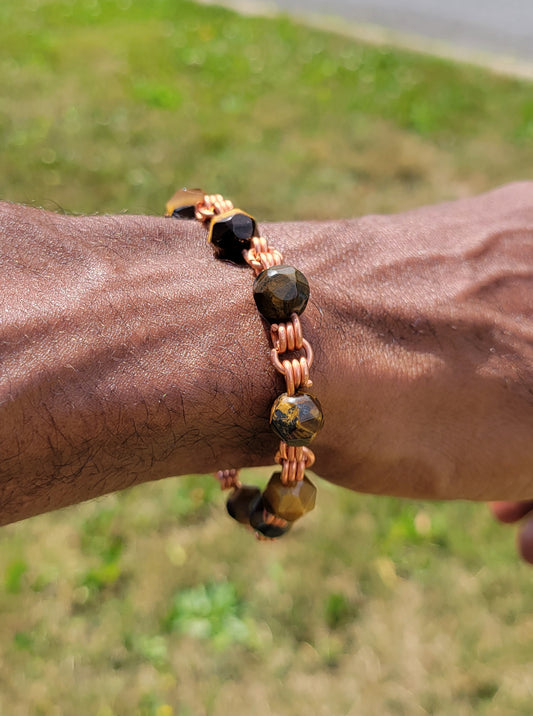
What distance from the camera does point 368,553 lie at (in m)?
3.34

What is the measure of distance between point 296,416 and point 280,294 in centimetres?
29

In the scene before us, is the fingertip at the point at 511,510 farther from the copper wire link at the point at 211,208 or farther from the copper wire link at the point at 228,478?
the copper wire link at the point at 211,208

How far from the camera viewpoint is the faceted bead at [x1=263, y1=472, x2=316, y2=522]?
172 cm

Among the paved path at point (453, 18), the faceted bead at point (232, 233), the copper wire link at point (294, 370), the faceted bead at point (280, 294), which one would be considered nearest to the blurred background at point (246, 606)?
the faceted bead at point (232, 233)

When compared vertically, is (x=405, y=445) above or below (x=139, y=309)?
below

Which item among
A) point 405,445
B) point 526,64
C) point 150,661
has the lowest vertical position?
point 150,661

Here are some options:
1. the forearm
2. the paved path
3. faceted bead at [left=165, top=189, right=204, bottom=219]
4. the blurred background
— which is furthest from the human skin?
the paved path

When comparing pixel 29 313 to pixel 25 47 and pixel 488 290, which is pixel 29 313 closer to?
pixel 488 290

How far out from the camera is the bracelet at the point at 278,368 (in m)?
1.55

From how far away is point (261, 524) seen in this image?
188 centimetres

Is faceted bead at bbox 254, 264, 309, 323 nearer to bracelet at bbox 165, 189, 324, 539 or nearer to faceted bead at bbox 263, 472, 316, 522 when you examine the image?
bracelet at bbox 165, 189, 324, 539

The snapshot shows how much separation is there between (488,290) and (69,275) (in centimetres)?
118

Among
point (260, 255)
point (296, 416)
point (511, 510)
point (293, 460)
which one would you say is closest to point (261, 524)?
point (293, 460)

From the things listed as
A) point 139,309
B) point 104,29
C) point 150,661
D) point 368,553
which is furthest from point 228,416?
point 104,29
